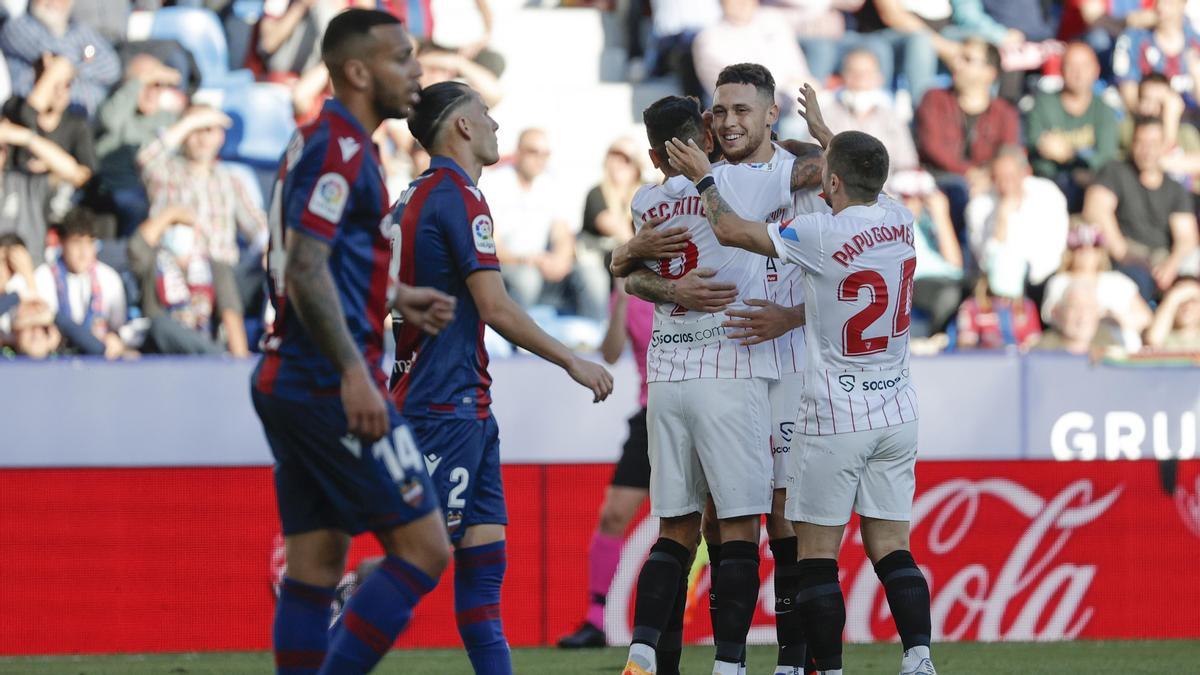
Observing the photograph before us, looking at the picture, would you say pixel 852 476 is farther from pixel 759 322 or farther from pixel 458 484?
pixel 458 484

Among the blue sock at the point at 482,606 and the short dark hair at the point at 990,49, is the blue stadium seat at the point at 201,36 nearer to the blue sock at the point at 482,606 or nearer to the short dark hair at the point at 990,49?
the short dark hair at the point at 990,49

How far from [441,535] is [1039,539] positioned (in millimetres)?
5312

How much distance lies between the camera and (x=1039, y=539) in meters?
9.07

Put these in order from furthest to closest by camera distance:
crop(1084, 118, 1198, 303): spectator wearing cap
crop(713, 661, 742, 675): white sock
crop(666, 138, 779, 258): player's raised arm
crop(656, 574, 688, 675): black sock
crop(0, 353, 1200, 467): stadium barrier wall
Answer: crop(1084, 118, 1198, 303): spectator wearing cap
crop(0, 353, 1200, 467): stadium barrier wall
crop(656, 574, 688, 675): black sock
crop(713, 661, 742, 675): white sock
crop(666, 138, 779, 258): player's raised arm

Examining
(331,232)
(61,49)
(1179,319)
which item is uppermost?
(61,49)

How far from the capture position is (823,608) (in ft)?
19.1

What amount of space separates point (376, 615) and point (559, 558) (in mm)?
4665

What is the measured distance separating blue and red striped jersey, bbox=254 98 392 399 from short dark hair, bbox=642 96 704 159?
1.79 meters

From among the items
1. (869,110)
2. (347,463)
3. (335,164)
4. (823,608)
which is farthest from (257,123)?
(347,463)

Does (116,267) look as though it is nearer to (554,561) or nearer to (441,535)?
(554,561)

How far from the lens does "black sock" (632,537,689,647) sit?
6.06m

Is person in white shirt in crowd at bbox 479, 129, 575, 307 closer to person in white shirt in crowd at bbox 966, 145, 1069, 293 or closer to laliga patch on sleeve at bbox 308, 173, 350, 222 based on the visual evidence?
person in white shirt in crowd at bbox 966, 145, 1069, 293

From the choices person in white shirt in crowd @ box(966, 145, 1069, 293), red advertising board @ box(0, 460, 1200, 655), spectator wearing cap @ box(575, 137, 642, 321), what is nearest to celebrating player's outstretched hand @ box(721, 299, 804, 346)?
red advertising board @ box(0, 460, 1200, 655)

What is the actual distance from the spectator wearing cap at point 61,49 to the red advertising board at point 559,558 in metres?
4.56
